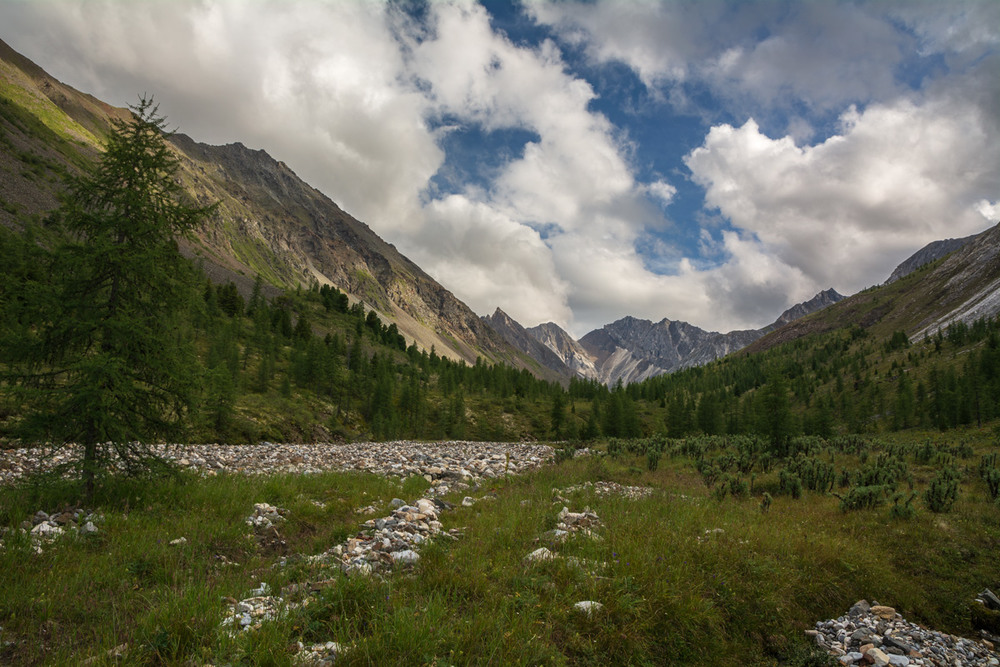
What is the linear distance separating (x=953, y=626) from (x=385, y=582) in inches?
416

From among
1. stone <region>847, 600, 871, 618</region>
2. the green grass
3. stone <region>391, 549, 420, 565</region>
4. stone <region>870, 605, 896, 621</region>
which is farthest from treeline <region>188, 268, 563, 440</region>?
stone <region>870, 605, 896, 621</region>

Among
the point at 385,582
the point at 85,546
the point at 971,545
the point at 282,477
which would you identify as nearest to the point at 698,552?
the point at 385,582

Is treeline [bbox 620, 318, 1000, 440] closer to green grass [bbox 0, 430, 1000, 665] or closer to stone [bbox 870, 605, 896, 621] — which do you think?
green grass [bbox 0, 430, 1000, 665]

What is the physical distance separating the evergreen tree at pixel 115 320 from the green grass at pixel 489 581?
144 centimetres

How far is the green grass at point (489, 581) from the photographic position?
479 cm

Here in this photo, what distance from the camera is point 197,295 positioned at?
35.0 feet

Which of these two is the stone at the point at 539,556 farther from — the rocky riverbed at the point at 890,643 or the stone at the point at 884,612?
the stone at the point at 884,612

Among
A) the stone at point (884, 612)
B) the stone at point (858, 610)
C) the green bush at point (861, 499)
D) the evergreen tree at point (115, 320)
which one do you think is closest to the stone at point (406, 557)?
the evergreen tree at point (115, 320)

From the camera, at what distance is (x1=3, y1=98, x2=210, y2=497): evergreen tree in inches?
349

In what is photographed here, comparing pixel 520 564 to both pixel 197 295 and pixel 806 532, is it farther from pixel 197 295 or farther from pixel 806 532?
pixel 197 295

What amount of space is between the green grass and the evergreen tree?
4.74 feet

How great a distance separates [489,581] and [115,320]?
31.7 feet

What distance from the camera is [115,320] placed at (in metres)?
9.11

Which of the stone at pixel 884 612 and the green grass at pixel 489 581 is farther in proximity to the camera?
the stone at pixel 884 612
